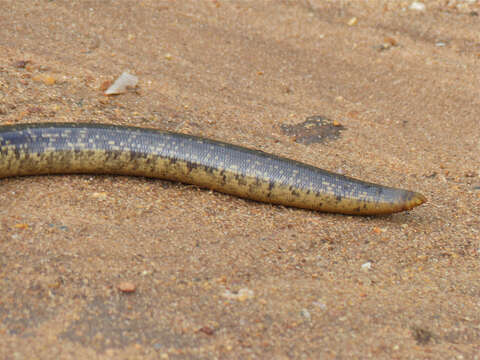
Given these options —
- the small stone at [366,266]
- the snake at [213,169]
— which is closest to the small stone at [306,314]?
the small stone at [366,266]

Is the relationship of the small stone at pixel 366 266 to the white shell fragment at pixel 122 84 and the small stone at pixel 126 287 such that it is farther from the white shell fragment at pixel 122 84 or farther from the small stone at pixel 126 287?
the white shell fragment at pixel 122 84

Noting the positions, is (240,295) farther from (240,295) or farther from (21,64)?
(21,64)

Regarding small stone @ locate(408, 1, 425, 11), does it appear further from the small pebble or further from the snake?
the small pebble

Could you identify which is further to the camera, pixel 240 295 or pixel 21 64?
pixel 21 64

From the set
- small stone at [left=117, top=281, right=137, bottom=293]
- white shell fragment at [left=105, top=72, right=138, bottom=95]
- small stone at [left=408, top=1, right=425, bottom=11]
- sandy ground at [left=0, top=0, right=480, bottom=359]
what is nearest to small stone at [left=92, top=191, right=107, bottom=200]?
sandy ground at [left=0, top=0, right=480, bottom=359]

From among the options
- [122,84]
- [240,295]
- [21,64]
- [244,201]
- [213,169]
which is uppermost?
[21,64]

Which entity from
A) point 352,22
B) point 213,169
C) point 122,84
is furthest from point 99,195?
point 352,22
